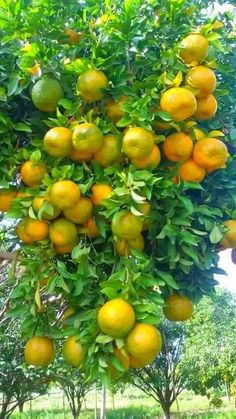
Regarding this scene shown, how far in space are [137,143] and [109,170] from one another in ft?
0.41

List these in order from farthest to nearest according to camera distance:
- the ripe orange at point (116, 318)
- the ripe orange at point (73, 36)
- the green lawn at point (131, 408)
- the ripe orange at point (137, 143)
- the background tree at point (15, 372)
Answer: the green lawn at point (131, 408), the background tree at point (15, 372), the ripe orange at point (73, 36), the ripe orange at point (137, 143), the ripe orange at point (116, 318)

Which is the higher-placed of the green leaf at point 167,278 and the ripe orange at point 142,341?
the green leaf at point 167,278

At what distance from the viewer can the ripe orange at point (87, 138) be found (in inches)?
50.8

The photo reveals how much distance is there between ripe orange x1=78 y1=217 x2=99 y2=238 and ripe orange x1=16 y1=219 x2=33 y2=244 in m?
0.14

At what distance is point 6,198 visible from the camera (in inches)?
56.2

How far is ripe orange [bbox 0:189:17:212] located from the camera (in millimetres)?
1425

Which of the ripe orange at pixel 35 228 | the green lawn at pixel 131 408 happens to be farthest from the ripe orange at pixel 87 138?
the green lawn at pixel 131 408

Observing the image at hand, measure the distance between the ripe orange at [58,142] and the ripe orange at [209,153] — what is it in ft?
1.14

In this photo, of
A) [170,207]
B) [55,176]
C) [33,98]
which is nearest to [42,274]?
[55,176]

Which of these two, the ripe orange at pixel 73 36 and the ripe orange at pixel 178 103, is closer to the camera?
the ripe orange at pixel 178 103

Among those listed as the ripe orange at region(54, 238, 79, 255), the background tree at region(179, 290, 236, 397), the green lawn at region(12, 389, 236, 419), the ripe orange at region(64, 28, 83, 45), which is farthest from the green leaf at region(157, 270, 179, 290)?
the green lawn at region(12, 389, 236, 419)

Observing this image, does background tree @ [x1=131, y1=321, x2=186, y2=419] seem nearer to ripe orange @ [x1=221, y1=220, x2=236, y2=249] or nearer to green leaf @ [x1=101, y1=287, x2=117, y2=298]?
ripe orange @ [x1=221, y1=220, x2=236, y2=249]

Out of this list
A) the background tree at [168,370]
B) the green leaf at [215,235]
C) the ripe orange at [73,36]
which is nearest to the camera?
the green leaf at [215,235]

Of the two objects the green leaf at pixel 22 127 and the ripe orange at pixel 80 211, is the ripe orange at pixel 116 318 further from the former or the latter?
the green leaf at pixel 22 127
